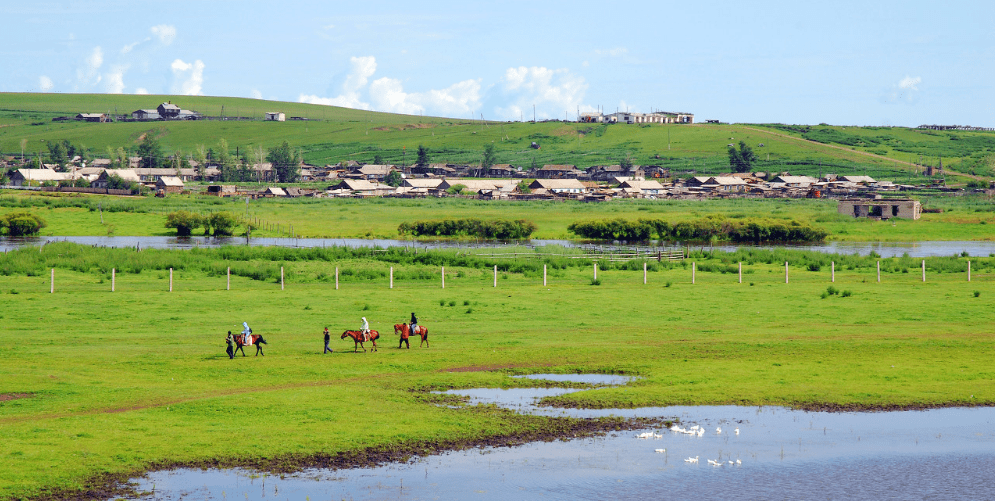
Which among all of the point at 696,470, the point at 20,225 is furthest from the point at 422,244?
the point at 696,470

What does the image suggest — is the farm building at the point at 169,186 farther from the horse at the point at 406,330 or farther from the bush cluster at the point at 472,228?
the horse at the point at 406,330

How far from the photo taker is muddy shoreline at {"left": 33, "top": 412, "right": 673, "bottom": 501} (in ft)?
55.7

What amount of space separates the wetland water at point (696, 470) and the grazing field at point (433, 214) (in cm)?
7976

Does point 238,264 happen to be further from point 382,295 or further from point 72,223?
point 72,223

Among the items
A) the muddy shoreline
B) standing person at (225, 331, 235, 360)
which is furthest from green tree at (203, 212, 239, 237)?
the muddy shoreline

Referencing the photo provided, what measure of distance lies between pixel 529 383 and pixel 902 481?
10611 mm

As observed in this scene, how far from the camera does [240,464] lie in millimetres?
18766

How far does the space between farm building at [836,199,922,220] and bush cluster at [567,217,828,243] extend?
94.5 feet

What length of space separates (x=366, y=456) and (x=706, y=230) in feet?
281

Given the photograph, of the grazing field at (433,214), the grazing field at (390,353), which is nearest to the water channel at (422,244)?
the grazing field at (433,214)

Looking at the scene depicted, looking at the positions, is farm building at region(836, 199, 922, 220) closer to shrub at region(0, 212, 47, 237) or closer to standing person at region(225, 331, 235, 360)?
shrub at region(0, 212, 47, 237)

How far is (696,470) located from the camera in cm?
1909

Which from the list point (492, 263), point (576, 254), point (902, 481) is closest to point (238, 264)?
point (492, 263)

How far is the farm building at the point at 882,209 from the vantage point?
409 feet
